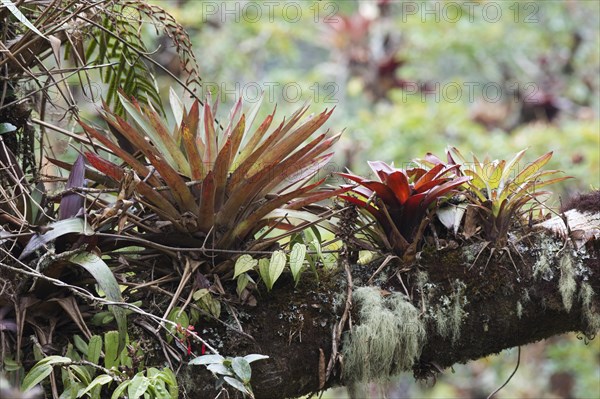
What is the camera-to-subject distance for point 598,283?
5.73 feet

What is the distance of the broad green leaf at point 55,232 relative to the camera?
4.73 ft

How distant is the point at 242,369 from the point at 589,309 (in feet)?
3.11

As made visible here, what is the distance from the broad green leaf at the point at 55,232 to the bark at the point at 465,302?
1.37ft

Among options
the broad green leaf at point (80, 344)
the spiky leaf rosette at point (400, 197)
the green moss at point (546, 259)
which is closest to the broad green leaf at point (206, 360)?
the broad green leaf at point (80, 344)

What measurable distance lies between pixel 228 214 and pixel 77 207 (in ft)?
1.14

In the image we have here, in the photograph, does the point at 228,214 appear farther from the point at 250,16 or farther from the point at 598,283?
the point at 250,16

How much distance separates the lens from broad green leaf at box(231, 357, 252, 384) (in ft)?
4.43

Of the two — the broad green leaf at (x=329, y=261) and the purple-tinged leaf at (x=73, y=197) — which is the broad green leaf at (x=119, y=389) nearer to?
the purple-tinged leaf at (x=73, y=197)

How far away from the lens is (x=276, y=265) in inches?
62.8

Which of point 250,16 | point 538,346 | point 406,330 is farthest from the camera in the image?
point 538,346

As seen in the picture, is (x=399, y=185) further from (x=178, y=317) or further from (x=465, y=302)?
(x=178, y=317)

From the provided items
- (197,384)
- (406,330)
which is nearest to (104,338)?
(197,384)

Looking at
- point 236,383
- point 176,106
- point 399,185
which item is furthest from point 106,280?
point 399,185

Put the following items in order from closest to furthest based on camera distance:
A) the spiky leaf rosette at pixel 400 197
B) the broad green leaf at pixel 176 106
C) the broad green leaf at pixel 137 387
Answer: the broad green leaf at pixel 137 387
the spiky leaf rosette at pixel 400 197
the broad green leaf at pixel 176 106
